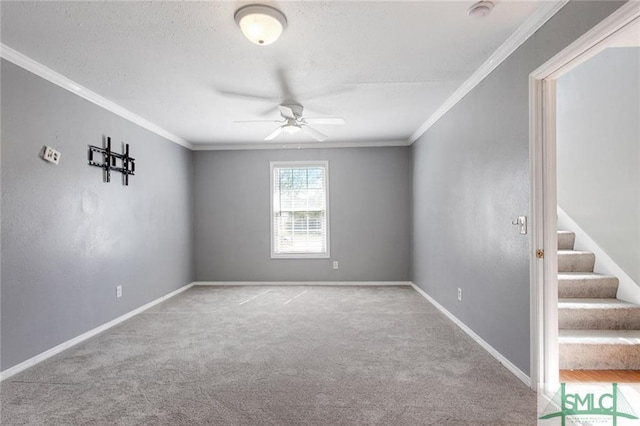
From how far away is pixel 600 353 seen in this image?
2383mm

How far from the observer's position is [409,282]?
554 cm

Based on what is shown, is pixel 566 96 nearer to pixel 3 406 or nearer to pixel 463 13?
pixel 463 13

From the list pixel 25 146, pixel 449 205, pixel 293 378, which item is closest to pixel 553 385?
pixel 293 378

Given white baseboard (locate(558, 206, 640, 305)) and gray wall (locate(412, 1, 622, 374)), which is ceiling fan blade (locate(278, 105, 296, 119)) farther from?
white baseboard (locate(558, 206, 640, 305))

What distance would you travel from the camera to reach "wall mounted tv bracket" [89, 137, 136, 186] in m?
3.43

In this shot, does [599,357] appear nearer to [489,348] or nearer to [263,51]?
[489,348]

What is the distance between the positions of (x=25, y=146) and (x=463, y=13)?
338 cm

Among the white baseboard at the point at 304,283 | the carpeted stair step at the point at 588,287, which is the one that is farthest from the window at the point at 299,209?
the carpeted stair step at the point at 588,287

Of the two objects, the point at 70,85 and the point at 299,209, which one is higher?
the point at 70,85

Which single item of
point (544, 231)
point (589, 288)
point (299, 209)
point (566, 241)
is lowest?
point (589, 288)

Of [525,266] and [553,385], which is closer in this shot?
[553,385]

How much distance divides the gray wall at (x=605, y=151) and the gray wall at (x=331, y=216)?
2360mm

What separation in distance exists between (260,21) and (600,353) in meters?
3.26

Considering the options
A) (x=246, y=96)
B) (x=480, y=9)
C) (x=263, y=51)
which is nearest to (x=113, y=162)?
(x=246, y=96)
